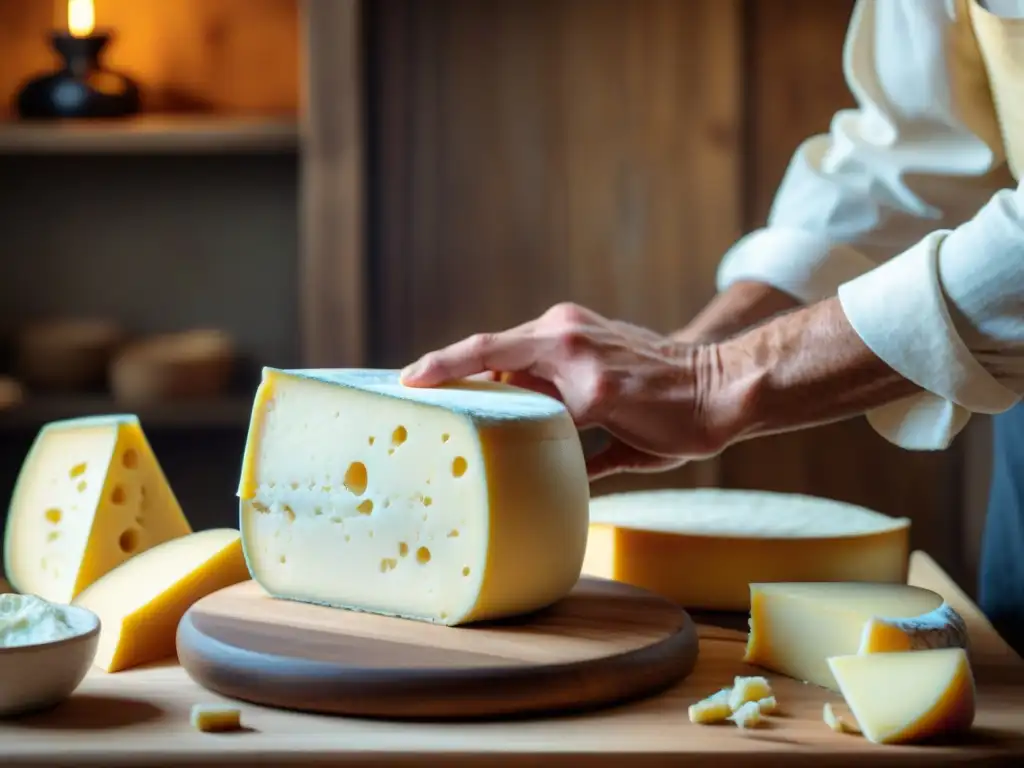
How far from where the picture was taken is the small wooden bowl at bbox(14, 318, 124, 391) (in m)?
2.26

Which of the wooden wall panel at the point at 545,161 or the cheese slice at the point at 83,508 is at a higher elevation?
the wooden wall panel at the point at 545,161

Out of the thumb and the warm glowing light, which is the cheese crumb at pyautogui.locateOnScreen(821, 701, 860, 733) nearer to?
the thumb

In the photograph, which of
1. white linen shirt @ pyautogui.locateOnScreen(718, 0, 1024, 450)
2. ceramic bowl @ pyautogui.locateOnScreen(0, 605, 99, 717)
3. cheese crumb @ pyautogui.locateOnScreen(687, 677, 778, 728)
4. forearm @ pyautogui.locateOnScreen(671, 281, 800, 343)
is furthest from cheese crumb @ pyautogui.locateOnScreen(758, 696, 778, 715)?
forearm @ pyautogui.locateOnScreen(671, 281, 800, 343)

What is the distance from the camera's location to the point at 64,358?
2260 millimetres

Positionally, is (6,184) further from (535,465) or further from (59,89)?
(535,465)

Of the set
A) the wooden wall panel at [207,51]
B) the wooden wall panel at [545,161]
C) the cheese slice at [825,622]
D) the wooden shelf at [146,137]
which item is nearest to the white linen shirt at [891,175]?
the cheese slice at [825,622]

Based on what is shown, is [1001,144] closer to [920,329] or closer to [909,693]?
[920,329]

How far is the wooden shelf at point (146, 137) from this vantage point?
2.16 meters

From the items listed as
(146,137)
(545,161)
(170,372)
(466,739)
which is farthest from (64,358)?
(466,739)

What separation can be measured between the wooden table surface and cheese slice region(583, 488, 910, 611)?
0.21 m

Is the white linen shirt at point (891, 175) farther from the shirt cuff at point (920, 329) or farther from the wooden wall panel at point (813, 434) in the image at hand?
the wooden wall panel at point (813, 434)

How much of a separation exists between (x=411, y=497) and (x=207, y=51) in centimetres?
160

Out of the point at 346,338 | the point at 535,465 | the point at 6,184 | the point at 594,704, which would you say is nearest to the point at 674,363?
the point at 535,465

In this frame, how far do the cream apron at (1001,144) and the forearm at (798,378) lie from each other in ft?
0.85
